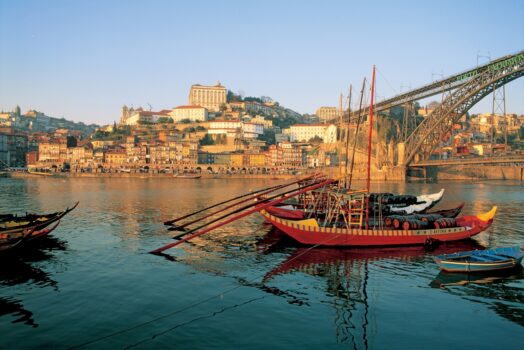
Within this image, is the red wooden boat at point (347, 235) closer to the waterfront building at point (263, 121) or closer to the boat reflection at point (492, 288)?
the boat reflection at point (492, 288)

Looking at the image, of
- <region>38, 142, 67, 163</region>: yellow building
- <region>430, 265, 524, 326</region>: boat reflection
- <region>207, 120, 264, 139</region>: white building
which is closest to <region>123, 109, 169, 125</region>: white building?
<region>207, 120, 264, 139</region>: white building

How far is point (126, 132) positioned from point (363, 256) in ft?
403

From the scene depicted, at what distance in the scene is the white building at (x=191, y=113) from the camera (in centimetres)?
13512

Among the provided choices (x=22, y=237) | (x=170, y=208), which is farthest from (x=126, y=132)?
(x=22, y=237)

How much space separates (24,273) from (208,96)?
141280 mm

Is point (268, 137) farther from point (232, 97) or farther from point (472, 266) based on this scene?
point (472, 266)

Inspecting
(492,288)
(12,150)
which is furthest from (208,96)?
(492,288)

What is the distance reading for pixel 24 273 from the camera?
610 inches

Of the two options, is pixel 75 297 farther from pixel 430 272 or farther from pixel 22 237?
pixel 430 272

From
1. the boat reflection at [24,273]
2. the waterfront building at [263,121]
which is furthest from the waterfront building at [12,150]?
the boat reflection at [24,273]

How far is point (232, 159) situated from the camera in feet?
356

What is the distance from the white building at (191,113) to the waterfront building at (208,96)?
14111 millimetres

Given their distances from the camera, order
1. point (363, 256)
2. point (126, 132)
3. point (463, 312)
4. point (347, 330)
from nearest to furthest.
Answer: point (347, 330), point (463, 312), point (363, 256), point (126, 132)

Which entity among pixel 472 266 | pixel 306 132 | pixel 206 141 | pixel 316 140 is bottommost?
pixel 472 266
